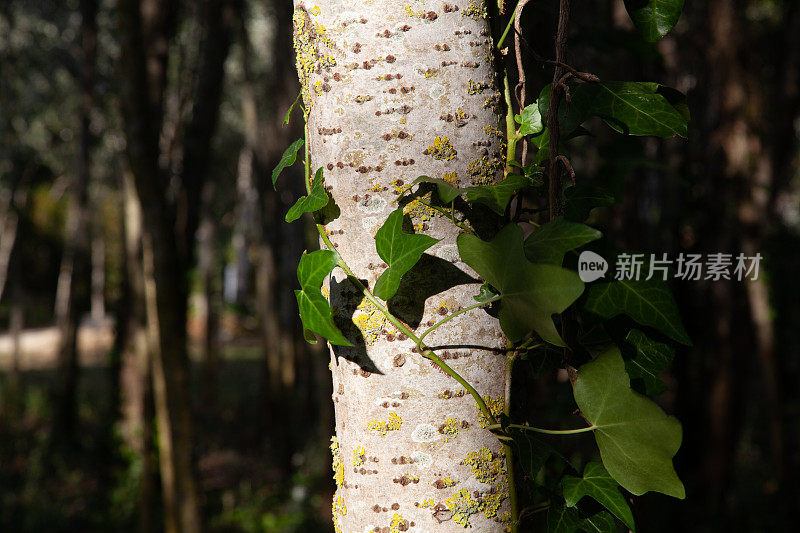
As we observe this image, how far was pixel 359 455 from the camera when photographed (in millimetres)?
773

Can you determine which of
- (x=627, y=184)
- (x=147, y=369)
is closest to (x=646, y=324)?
(x=627, y=184)

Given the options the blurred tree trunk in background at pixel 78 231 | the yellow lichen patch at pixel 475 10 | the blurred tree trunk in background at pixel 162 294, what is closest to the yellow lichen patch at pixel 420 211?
the yellow lichen patch at pixel 475 10

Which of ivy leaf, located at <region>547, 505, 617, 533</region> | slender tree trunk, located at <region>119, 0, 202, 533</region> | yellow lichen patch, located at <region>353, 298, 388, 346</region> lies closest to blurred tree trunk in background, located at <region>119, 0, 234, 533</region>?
slender tree trunk, located at <region>119, 0, 202, 533</region>

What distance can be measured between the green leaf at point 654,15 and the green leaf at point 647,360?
37 cm

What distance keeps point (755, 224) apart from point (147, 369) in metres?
3.71

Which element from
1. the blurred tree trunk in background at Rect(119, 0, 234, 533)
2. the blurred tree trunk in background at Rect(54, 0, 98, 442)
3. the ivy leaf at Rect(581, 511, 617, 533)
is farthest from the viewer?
the blurred tree trunk in background at Rect(54, 0, 98, 442)

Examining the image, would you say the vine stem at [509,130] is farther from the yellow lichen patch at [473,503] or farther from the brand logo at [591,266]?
the yellow lichen patch at [473,503]

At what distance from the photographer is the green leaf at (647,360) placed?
31.8 inches

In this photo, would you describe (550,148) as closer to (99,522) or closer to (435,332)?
(435,332)

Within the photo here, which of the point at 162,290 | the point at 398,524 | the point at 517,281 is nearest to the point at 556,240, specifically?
the point at 517,281

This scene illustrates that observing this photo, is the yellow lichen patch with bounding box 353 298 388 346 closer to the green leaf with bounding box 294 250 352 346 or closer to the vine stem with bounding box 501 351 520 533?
the green leaf with bounding box 294 250 352 346

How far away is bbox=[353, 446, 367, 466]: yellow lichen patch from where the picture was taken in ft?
2.52

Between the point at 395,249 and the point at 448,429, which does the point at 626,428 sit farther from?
the point at 395,249

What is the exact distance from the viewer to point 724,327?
4125 mm
